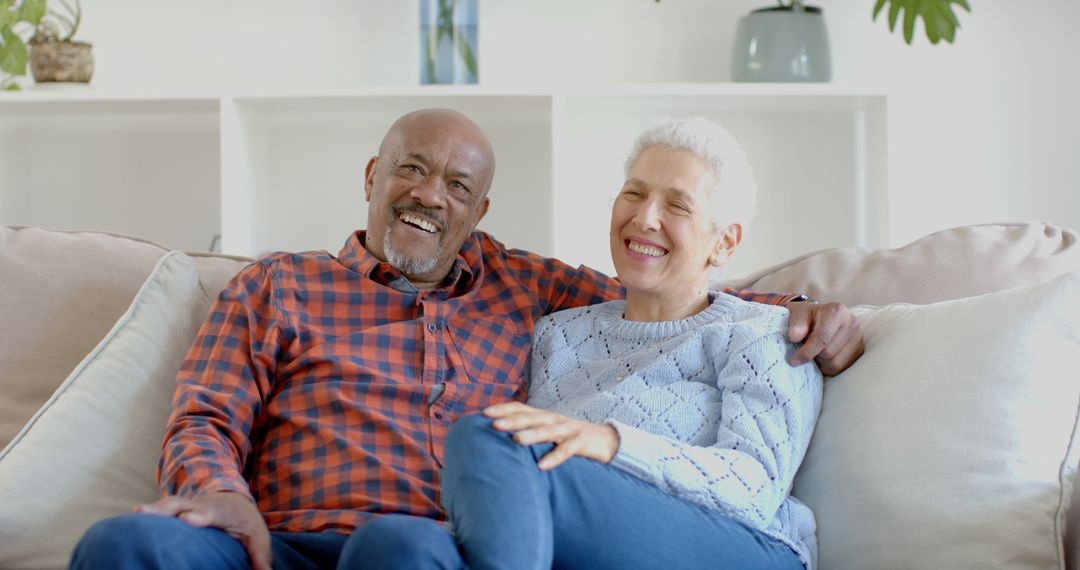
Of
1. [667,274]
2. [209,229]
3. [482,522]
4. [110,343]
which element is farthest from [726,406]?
[209,229]

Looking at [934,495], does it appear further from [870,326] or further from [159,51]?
[159,51]

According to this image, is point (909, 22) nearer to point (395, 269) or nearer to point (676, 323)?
point (676, 323)

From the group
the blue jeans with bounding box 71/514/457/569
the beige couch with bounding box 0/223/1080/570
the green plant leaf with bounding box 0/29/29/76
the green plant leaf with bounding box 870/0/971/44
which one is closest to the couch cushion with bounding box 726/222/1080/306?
A: the beige couch with bounding box 0/223/1080/570

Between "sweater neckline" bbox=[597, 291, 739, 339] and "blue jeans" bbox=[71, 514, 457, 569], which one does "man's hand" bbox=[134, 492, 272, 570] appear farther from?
"sweater neckline" bbox=[597, 291, 739, 339]

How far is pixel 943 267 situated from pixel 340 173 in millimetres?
1540

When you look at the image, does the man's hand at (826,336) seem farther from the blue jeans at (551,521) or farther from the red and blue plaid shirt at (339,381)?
the blue jeans at (551,521)

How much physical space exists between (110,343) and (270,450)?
0.31m

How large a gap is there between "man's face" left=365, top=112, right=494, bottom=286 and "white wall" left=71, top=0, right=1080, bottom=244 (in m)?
0.94

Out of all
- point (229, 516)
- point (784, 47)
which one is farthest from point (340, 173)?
point (229, 516)

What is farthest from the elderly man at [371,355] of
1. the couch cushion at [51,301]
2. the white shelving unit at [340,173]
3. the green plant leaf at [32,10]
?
the green plant leaf at [32,10]

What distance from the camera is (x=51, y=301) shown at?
73.3 inches

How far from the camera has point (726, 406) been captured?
60.6 inches

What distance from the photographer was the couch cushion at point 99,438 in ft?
5.12

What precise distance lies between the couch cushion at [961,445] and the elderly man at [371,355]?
5.1 inches
